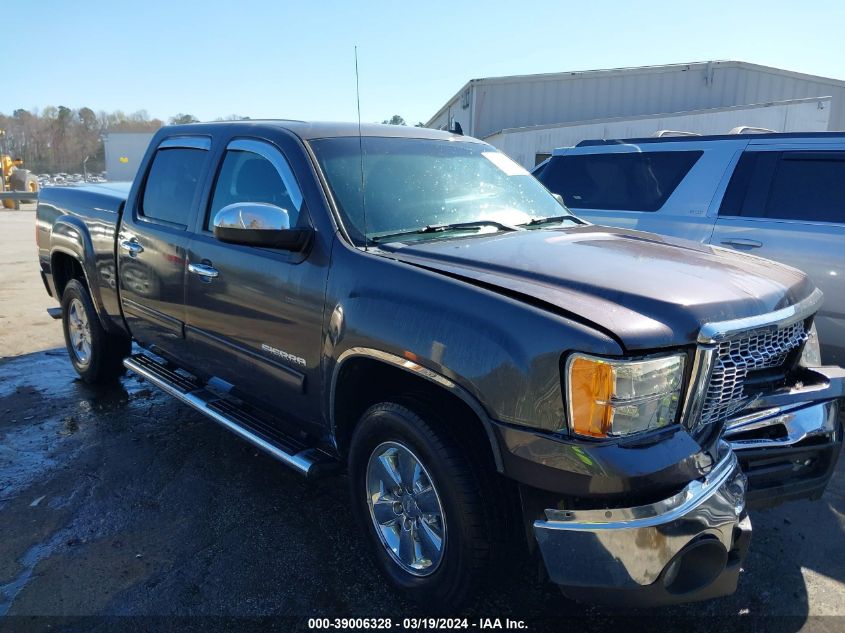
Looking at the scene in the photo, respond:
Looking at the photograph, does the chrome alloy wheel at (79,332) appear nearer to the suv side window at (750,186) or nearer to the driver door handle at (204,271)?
the driver door handle at (204,271)

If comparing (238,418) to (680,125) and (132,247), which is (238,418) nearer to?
(132,247)

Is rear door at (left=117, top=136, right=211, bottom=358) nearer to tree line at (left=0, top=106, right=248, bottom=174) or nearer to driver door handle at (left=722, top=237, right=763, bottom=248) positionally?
driver door handle at (left=722, top=237, right=763, bottom=248)

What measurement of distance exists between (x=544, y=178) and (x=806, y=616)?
→ 4.62 m

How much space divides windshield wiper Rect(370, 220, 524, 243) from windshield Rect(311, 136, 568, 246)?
1 centimetres

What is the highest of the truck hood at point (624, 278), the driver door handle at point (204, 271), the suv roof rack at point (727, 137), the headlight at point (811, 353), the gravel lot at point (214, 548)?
the suv roof rack at point (727, 137)

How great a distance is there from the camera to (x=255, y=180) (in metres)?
3.48

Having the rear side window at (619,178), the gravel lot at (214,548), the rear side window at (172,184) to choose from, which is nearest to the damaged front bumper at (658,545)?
the gravel lot at (214,548)

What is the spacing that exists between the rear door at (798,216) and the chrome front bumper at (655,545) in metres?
3.14

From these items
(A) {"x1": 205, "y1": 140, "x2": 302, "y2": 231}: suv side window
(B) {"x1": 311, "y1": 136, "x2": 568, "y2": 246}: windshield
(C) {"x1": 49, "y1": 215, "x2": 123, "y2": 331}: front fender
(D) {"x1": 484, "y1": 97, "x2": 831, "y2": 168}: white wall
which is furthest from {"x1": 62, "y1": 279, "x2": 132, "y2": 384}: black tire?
(D) {"x1": 484, "y1": 97, "x2": 831, "y2": 168}: white wall

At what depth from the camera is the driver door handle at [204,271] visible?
3455 mm

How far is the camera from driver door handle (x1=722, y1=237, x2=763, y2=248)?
16.1 feet

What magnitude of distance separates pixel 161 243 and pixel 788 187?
4500mm

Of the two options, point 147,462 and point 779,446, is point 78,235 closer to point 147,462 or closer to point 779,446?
point 147,462

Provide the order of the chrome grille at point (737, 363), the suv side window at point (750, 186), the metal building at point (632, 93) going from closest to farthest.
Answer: the chrome grille at point (737, 363), the suv side window at point (750, 186), the metal building at point (632, 93)
